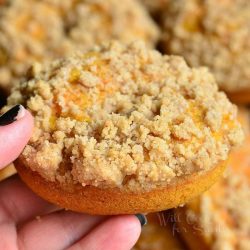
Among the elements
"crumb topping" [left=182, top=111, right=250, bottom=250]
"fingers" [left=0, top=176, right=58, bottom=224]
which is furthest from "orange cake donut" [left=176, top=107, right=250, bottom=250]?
"fingers" [left=0, top=176, right=58, bottom=224]

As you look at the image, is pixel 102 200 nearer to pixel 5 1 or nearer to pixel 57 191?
pixel 57 191

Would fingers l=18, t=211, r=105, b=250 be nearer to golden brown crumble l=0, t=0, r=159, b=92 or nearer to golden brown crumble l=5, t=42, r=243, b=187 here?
golden brown crumble l=5, t=42, r=243, b=187

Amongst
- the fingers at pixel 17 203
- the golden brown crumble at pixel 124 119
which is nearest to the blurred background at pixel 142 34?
the fingers at pixel 17 203

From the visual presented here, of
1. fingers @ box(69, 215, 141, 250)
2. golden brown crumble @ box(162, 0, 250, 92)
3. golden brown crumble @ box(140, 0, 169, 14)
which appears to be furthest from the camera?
golden brown crumble @ box(140, 0, 169, 14)

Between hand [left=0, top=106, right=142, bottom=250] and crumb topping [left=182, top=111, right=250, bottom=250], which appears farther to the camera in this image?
crumb topping [left=182, top=111, right=250, bottom=250]

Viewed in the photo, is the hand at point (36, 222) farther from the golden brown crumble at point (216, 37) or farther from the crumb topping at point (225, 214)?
the golden brown crumble at point (216, 37)

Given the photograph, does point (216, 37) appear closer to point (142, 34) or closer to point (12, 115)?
point (142, 34)

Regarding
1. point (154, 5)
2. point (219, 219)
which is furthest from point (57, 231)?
point (154, 5)
